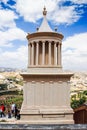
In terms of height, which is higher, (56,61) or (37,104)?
(56,61)

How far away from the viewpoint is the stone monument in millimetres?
17047

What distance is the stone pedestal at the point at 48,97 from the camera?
56.1 feet

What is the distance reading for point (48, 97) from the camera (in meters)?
17.4

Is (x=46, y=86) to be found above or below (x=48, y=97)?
above

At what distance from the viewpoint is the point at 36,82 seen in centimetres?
1731

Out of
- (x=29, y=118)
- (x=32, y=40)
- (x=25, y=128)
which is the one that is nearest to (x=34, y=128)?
(x=25, y=128)

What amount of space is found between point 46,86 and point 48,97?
699 millimetres

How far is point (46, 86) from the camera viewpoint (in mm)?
17344

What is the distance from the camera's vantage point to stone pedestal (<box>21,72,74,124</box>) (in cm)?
1711

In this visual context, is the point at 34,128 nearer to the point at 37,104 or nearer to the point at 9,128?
the point at 9,128

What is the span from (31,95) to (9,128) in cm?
978

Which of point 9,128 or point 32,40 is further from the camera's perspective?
point 32,40

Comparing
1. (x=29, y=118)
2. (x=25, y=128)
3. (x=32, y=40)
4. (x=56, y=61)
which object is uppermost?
(x=32, y=40)

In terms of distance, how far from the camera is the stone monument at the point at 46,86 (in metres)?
17.0
